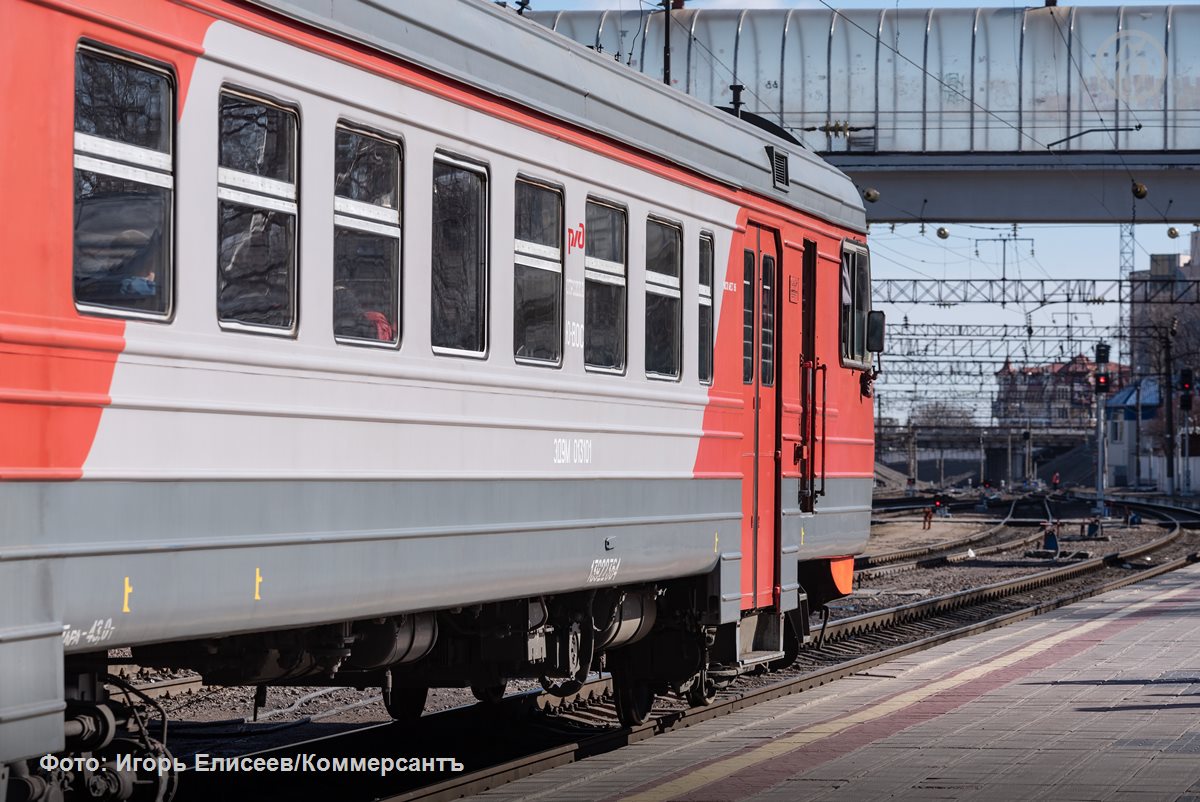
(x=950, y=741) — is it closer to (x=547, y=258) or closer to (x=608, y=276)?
(x=608, y=276)

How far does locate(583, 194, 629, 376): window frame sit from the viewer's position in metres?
9.33

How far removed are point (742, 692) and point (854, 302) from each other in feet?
9.66

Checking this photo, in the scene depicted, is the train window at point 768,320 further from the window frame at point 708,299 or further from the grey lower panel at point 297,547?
the grey lower panel at point 297,547

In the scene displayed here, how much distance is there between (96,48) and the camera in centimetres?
599

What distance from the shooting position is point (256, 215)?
6.84 metres

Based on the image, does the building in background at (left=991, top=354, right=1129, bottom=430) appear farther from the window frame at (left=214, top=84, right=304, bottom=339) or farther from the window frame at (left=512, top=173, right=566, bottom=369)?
the window frame at (left=214, top=84, right=304, bottom=339)

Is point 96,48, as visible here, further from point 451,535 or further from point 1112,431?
point 1112,431

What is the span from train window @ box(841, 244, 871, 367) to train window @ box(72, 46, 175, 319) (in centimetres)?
775

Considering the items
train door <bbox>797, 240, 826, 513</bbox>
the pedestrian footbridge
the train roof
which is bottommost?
train door <bbox>797, 240, 826, 513</bbox>

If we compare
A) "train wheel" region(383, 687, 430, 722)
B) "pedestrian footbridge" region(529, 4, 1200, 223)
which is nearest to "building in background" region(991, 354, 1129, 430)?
"pedestrian footbridge" region(529, 4, 1200, 223)

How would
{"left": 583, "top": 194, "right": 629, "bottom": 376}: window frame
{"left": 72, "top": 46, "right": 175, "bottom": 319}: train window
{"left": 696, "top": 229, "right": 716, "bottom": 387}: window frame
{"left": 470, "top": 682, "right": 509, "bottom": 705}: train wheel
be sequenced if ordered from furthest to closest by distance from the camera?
1. {"left": 470, "top": 682, "right": 509, "bottom": 705}: train wheel
2. {"left": 696, "top": 229, "right": 716, "bottom": 387}: window frame
3. {"left": 583, "top": 194, "right": 629, "bottom": 376}: window frame
4. {"left": 72, "top": 46, "right": 175, "bottom": 319}: train window

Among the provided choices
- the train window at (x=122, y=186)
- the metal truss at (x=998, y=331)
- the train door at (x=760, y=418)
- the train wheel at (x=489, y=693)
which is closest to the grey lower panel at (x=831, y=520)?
the train door at (x=760, y=418)

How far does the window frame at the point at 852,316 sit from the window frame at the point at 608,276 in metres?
3.83

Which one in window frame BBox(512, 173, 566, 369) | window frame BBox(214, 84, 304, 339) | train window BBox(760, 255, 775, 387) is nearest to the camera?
window frame BBox(214, 84, 304, 339)
